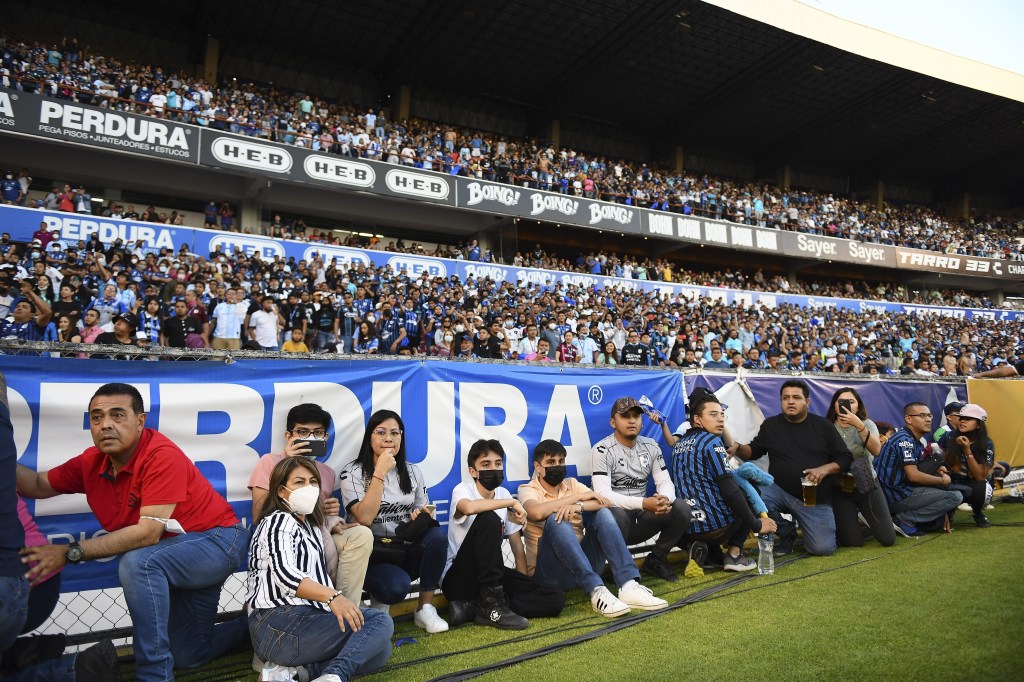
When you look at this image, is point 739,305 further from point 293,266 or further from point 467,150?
point 293,266

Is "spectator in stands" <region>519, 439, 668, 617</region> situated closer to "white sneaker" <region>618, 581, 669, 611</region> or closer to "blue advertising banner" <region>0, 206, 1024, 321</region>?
"white sneaker" <region>618, 581, 669, 611</region>

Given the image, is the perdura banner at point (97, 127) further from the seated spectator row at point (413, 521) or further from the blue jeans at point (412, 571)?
the blue jeans at point (412, 571)

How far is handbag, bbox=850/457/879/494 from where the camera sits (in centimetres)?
595

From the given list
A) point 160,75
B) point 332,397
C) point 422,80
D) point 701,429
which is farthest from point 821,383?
point 422,80

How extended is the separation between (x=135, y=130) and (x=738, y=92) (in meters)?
23.9

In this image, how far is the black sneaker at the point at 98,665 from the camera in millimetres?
2686

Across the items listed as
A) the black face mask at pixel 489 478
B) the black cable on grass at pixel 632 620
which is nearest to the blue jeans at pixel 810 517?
the black cable on grass at pixel 632 620

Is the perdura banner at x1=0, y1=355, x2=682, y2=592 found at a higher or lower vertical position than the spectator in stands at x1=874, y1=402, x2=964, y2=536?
higher

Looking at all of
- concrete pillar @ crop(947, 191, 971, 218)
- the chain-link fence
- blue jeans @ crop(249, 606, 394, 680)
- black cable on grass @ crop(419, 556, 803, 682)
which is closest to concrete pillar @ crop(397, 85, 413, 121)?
the chain-link fence

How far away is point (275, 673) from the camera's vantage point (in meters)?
2.94

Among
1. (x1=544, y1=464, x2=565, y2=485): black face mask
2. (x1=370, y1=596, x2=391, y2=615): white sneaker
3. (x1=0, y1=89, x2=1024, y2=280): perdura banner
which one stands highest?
(x1=0, y1=89, x2=1024, y2=280): perdura banner

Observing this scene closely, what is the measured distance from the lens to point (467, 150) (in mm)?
23672

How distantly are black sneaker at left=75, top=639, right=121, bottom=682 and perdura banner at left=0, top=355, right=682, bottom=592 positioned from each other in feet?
3.53

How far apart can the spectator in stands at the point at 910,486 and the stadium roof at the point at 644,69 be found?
2061 centimetres
